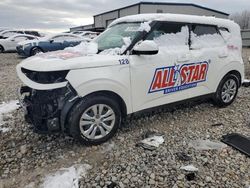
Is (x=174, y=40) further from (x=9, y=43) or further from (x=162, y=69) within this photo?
(x=9, y=43)

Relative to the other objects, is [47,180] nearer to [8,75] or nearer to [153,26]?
[153,26]

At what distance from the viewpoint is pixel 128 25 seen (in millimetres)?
Result: 4332

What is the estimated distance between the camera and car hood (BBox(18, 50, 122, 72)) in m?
3.18

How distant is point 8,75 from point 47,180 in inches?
281

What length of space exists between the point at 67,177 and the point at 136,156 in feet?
3.14

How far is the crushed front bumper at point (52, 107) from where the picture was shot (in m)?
3.28

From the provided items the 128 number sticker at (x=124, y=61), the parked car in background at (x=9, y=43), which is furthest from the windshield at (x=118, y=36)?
the parked car in background at (x=9, y=43)

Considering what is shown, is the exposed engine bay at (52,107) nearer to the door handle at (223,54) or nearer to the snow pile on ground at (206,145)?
the snow pile on ground at (206,145)

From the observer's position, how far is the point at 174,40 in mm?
4227

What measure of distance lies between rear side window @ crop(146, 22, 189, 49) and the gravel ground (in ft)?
4.47

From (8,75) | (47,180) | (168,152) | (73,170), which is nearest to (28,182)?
(47,180)

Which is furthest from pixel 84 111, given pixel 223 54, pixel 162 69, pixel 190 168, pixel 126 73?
pixel 223 54

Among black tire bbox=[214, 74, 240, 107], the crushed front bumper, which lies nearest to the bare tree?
black tire bbox=[214, 74, 240, 107]

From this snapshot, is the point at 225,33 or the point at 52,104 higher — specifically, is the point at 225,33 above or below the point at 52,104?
above
